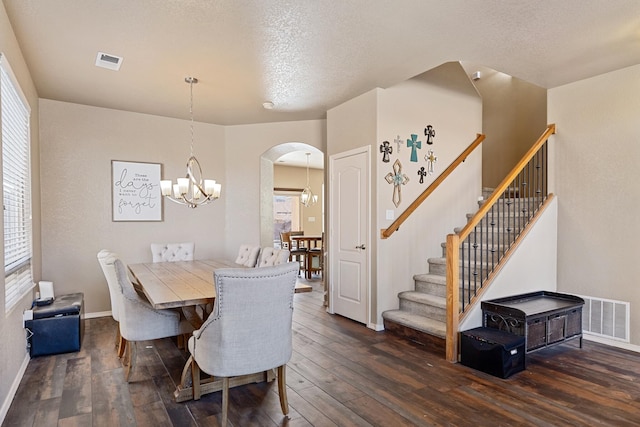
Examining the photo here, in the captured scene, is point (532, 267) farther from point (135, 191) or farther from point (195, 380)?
point (135, 191)

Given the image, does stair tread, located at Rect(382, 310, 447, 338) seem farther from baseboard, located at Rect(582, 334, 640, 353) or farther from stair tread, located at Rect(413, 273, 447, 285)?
baseboard, located at Rect(582, 334, 640, 353)

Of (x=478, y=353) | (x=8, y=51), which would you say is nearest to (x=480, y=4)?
(x=478, y=353)

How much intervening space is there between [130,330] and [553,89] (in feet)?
16.0

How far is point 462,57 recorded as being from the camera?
3354 millimetres

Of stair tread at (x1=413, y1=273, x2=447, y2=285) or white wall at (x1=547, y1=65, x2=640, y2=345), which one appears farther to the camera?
stair tread at (x1=413, y1=273, x2=447, y2=285)

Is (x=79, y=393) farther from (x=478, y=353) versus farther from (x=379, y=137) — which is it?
(x=379, y=137)

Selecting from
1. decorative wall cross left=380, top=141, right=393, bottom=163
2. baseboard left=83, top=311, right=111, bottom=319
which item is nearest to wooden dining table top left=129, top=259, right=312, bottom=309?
baseboard left=83, top=311, right=111, bottom=319

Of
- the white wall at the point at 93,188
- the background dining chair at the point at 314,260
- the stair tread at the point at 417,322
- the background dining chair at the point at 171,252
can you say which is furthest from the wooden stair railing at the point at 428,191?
the background dining chair at the point at 314,260

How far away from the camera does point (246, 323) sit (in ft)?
6.88

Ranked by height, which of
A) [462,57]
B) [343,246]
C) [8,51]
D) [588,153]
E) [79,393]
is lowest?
[79,393]

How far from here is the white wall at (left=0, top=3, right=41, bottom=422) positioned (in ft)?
7.91

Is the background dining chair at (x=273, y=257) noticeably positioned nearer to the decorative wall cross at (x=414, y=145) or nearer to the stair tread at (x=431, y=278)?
the stair tread at (x=431, y=278)

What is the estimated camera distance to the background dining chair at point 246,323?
80.4 inches

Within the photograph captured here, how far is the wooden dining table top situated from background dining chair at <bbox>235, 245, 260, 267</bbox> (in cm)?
30
